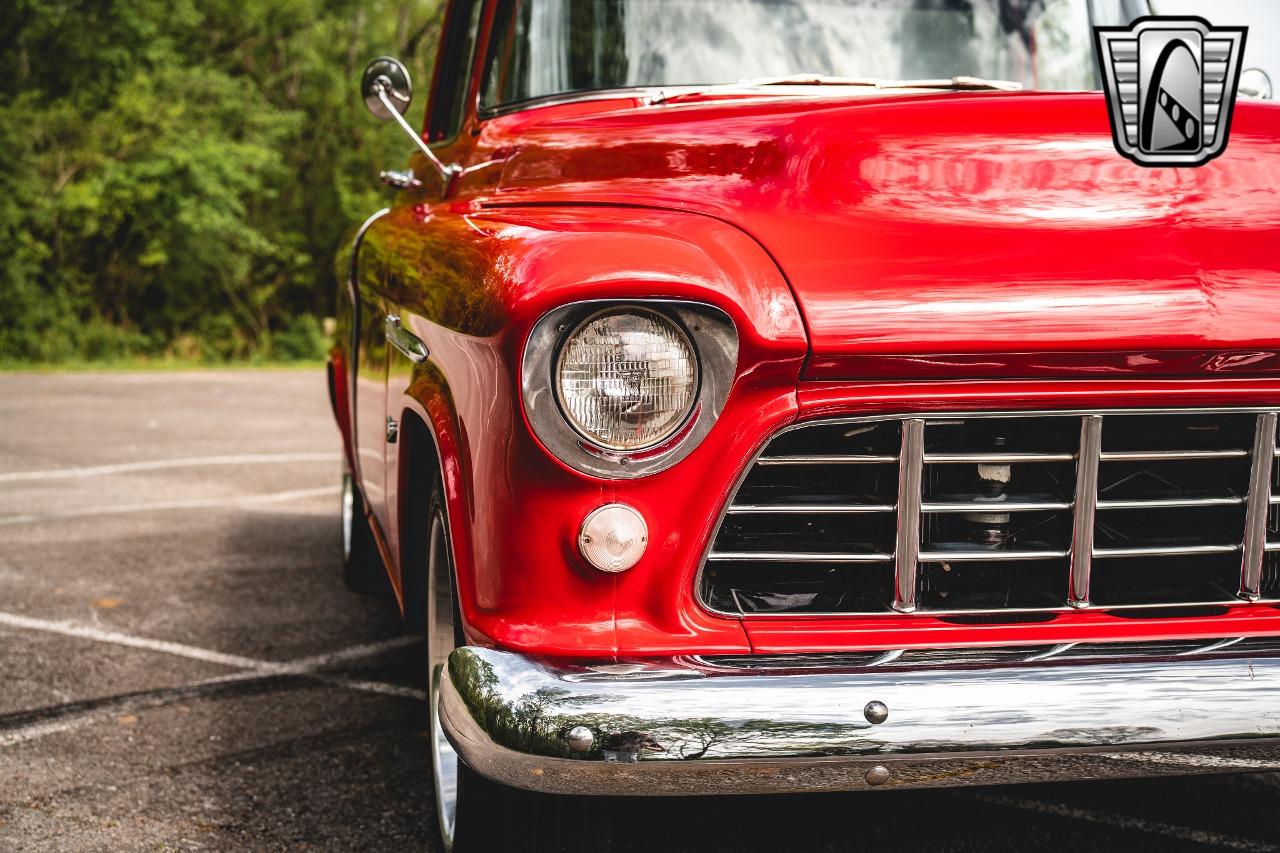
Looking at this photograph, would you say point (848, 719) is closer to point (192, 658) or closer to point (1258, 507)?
point (1258, 507)

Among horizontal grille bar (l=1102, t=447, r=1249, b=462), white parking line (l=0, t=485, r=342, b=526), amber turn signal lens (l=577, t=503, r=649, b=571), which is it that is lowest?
white parking line (l=0, t=485, r=342, b=526)

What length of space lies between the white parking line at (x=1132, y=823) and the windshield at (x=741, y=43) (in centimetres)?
167

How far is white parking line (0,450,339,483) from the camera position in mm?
7396

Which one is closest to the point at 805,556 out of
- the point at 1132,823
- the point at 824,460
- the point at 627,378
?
the point at 824,460

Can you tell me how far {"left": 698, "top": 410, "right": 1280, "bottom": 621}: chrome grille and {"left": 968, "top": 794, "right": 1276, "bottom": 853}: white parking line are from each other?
34.0 inches

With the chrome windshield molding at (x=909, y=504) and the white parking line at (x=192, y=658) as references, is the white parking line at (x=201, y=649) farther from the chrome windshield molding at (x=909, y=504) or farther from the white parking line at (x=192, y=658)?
the chrome windshield molding at (x=909, y=504)

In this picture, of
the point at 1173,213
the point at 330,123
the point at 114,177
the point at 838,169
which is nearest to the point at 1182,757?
the point at 1173,213

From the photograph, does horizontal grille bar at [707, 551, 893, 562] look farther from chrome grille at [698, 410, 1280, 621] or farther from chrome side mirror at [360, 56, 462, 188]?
chrome side mirror at [360, 56, 462, 188]

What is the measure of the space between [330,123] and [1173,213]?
2760 cm

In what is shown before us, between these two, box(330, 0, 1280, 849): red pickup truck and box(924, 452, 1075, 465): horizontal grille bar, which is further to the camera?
box(924, 452, 1075, 465): horizontal grille bar

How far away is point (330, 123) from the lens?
2795 centimetres

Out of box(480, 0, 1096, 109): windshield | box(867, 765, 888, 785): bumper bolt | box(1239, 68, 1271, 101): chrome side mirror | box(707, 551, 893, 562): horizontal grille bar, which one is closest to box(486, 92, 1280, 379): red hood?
box(707, 551, 893, 562): horizontal grille bar

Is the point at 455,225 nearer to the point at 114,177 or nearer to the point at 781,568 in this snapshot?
the point at 781,568

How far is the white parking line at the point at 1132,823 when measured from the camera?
9.06 ft
